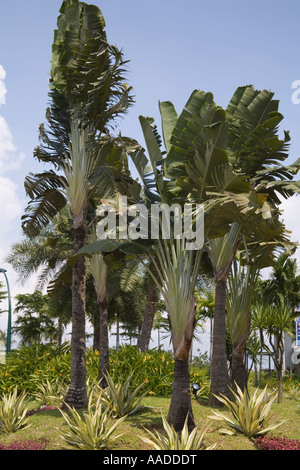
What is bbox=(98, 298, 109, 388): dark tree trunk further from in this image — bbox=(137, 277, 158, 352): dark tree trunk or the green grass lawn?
bbox=(137, 277, 158, 352): dark tree trunk

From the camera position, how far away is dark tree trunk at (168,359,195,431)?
8641 millimetres

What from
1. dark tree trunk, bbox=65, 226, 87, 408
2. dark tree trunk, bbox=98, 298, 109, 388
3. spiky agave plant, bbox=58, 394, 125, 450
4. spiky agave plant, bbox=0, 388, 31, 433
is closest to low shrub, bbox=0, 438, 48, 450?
spiky agave plant, bbox=58, 394, 125, 450

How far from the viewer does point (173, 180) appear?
10.2 m

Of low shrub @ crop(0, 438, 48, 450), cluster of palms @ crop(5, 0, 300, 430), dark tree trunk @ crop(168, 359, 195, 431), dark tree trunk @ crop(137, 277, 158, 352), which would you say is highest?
cluster of palms @ crop(5, 0, 300, 430)

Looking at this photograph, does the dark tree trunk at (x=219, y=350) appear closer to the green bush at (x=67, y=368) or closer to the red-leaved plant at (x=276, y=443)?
the green bush at (x=67, y=368)

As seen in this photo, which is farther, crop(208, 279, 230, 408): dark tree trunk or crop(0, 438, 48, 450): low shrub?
crop(208, 279, 230, 408): dark tree trunk

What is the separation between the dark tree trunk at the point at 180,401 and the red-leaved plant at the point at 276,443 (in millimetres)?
1315

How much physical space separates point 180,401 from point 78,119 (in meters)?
7.72

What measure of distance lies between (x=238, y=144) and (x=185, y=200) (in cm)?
282

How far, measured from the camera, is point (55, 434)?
8.84 m

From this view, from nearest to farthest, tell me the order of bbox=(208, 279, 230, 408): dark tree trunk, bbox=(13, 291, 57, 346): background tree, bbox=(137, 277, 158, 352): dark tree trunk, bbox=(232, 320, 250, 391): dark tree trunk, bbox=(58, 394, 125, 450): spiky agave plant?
bbox=(58, 394, 125, 450): spiky agave plant
bbox=(208, 279, 230, 408): dark tree trunk
bbox=(232, 320, 250, 391): dark tree trunk
bbox=(137, 277, 158, 352): dark tree trunk
bbox=(13, 291, 57, 346): background tree

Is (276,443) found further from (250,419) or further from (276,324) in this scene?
(276,324)

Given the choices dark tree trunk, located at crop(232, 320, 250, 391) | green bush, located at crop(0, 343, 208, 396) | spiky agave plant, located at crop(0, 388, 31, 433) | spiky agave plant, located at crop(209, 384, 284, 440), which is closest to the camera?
spiky agave plant, located at crop(209, 384, 284, 440)
